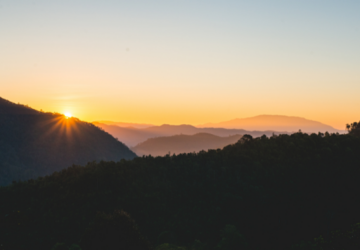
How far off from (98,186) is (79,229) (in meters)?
6.58

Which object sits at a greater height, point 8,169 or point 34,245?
point 34,245

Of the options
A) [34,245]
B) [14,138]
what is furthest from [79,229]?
[14,138]

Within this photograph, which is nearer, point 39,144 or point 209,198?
point 209,198

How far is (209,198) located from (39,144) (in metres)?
145

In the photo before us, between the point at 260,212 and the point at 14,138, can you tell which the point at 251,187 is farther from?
the point at 14,138

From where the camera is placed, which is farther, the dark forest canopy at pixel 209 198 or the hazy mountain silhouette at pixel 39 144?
the hazy mountain silhouette at pixel 39 144

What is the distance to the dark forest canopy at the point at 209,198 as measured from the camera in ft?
96.4

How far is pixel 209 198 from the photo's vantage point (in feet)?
111

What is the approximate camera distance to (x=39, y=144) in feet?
511

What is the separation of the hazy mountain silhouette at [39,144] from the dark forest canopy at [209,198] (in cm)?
10742

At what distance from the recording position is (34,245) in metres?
28.3

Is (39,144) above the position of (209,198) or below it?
below

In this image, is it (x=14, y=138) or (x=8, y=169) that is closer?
(x=8, y=169)

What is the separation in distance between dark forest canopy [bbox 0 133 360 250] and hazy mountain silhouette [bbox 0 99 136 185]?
10742 centimetres
